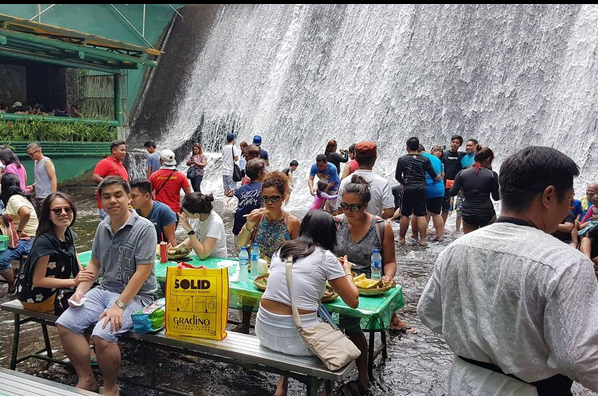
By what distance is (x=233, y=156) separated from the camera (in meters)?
11.2

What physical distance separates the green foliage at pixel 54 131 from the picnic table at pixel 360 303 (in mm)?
11669

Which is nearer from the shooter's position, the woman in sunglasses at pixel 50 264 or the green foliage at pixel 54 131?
the woman in sunglasses at pixel 50 264

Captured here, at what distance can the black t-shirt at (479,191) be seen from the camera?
695 cm

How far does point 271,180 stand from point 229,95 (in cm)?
1736

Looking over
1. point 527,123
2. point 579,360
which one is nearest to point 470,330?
point 579,360

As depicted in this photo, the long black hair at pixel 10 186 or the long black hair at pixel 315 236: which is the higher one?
the long black hair at pixel 315 236

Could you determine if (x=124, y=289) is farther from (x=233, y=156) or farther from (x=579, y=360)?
(x=233, y=156)

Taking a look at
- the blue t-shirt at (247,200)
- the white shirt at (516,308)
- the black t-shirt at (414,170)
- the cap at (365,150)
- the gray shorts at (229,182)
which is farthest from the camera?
the gray shorts at (229,182)

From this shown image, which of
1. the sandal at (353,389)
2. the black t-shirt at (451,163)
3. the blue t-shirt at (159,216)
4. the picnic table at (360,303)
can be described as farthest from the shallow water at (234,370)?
the black t-shirt at (451,163)

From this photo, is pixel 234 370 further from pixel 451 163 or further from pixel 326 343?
pixel 451 163

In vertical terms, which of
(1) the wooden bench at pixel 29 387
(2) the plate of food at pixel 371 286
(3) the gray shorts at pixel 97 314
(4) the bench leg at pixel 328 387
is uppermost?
(2) the plate of food at pixel 371 286

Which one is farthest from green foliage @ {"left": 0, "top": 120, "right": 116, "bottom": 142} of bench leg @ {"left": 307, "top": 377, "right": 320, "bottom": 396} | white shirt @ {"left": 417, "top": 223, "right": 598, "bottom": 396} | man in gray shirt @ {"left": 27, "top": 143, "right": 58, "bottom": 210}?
white shirt @ {"left": 417, "top": 223, "right": 598, "bottom": 396}

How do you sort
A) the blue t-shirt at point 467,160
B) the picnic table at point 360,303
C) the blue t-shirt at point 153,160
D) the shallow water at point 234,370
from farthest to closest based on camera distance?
the blue t-shirt at point 153,160 < the blue t-shirt at point 467,160 < the shallow water at point 234,370 < the picnic table at point 360,303

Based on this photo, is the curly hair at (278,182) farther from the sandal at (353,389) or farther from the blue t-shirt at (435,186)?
the blue t-shirt at (435,186)
